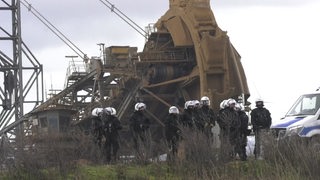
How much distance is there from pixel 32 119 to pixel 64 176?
2555 cm

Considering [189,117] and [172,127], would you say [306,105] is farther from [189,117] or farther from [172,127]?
[172,127]

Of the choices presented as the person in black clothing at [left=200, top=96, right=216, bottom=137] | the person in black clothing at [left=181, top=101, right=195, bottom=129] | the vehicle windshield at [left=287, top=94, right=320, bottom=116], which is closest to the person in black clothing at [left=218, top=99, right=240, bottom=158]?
the person in black clothing at [left=200, top=96, right=216, bottom=137]

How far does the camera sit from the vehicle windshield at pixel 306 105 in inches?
886

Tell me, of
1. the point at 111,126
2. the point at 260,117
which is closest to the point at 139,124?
the point at 111,126

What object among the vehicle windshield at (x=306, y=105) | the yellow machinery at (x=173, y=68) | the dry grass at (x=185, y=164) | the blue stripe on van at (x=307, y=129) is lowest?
the dry grass at (x=185, y=164)

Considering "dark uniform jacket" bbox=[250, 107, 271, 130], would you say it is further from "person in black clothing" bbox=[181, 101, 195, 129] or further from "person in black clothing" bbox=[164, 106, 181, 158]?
"person in black clothing" bbox=[164, 106, 181, 158]

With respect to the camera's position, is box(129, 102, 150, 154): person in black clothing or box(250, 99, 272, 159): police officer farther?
box(250, 99, 272, 159): police officer

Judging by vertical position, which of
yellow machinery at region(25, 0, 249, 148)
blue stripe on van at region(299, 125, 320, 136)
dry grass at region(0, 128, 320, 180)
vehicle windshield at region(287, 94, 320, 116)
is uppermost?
yellow machinery at region(25, 0, 249, 148)

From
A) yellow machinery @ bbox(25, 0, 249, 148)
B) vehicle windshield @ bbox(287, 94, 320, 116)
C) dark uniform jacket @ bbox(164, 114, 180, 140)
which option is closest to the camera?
dark uniform jacket @ bbox(164, 114, 180, 140)

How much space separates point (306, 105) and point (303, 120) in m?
1.26

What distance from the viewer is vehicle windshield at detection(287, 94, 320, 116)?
22.5 meters

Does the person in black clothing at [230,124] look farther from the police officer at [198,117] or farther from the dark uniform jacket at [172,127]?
the dark uniform jacket at [172,127]

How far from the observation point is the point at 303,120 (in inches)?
861

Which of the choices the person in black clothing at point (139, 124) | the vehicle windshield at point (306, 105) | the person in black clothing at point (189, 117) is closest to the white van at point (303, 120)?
the vehicle windshield at point (306, 105)
